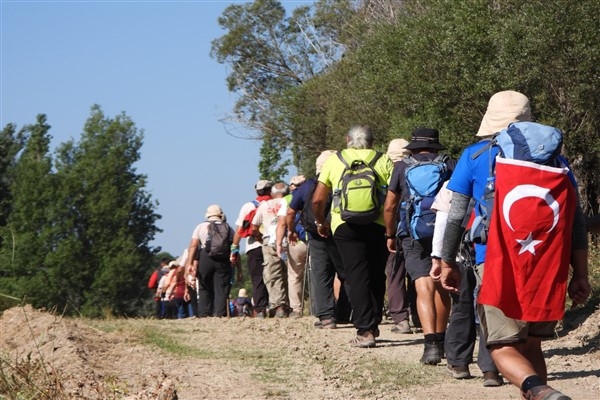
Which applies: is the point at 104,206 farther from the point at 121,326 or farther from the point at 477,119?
the point at 121,326

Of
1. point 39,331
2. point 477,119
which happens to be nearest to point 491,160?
point 39,331

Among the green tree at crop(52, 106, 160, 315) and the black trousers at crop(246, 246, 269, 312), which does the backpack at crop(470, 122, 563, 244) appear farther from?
the green tree at crop(52, 106, 160, 315)

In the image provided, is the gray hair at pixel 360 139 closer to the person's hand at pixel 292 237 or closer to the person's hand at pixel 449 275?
the person's hand at pixel 292 237

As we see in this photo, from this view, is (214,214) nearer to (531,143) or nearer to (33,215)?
(531,143)

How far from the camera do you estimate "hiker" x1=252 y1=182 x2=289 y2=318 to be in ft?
54.2

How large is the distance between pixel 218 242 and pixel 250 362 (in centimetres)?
742

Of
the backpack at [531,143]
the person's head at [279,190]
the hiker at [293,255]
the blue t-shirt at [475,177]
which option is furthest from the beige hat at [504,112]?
the person's head at [279,190]

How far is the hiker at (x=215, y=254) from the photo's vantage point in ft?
59.1

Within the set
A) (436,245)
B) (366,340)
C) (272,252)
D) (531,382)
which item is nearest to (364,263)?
(366,340)

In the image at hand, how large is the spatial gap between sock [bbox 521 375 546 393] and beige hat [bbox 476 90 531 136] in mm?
1637

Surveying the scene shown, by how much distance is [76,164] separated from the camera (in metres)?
95.0

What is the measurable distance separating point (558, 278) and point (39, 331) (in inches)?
279

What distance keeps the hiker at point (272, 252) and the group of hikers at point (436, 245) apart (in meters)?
0.02

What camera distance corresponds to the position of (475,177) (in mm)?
6652
